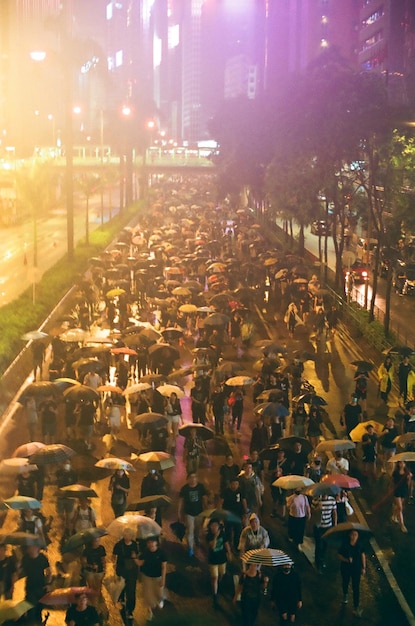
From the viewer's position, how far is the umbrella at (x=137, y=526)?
10.6 m

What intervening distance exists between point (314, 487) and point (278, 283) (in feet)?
83.4

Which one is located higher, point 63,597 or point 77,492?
point 63,597

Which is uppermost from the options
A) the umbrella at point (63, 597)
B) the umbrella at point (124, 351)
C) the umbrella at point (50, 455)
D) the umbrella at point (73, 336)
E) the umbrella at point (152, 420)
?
the umbrella at point (63, 597)

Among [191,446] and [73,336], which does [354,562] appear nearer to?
[191,446]

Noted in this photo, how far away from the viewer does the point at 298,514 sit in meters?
12.4

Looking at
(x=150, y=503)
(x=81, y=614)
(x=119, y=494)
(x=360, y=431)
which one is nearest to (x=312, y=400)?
(x=360, y=431)

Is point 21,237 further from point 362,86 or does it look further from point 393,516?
point 393,516

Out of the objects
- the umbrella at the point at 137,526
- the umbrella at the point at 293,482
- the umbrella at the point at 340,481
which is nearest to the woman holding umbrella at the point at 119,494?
the umbrella at the point at 137,526

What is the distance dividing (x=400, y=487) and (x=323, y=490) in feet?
6.52

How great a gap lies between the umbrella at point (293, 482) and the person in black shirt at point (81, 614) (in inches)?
170

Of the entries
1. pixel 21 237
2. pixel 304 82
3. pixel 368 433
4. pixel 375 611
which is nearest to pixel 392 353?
pixel 368 433

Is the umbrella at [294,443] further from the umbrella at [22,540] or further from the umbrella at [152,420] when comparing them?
the umbrella at [22,540]

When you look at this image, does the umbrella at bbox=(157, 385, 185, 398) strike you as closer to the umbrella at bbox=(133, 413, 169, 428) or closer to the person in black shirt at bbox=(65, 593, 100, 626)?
the umbrella at bbox=(133, 413, 169, 428)

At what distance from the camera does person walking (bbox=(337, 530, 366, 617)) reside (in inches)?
420
